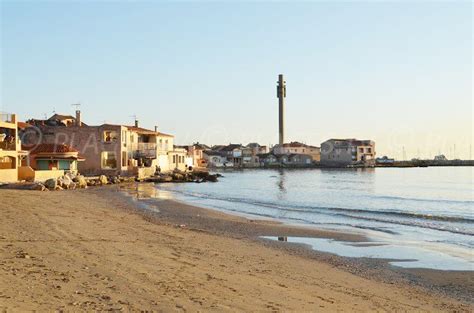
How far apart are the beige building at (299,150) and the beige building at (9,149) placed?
383ft

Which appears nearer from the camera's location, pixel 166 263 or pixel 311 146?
pixel 166 263

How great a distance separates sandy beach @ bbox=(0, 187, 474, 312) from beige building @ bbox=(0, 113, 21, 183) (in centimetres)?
2315

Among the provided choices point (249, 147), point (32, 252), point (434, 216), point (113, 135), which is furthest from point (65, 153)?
point (249, 147)

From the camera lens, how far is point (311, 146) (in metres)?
170

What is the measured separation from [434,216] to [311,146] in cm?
Answer: 14334

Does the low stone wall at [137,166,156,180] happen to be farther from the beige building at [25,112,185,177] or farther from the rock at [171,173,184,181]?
the rock at [171,173,184,181]

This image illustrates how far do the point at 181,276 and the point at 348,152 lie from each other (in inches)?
5934

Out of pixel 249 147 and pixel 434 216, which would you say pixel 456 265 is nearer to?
pixel 434 216

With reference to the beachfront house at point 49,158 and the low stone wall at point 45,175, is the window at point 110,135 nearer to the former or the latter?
the beachfront house at point 49,158

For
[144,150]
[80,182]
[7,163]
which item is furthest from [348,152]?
[7,163]

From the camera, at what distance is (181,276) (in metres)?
9.23

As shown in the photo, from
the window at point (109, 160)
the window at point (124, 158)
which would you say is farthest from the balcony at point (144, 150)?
the window at point (109, 160)

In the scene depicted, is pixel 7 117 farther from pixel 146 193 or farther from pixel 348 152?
pixel 348 152

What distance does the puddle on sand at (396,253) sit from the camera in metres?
13.5
